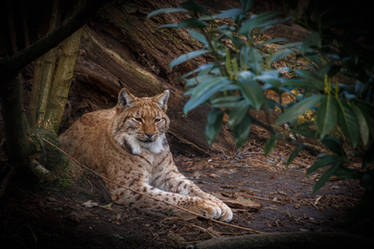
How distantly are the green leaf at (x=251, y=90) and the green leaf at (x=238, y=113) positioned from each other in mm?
93

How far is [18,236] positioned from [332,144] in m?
2.35

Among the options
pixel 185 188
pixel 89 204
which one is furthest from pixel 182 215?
pixel 89 204

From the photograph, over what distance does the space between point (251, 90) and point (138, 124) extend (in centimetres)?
296

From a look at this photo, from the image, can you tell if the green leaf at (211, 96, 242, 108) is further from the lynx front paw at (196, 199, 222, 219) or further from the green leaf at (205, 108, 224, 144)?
the lynx front paw at (196, 199, 222, 219)

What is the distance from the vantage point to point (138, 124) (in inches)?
178

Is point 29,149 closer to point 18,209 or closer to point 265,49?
point 18,209

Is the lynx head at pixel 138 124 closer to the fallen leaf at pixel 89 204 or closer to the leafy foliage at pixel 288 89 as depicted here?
the fallen leaf at pixel 89 204

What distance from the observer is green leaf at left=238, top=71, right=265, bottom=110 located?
5.55 feet

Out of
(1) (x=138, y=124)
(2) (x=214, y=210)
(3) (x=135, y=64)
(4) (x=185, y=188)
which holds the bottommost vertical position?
(2) (x=214, y=210)

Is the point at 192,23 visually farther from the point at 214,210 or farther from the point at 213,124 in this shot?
the point at 214,210

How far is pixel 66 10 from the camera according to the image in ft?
15.7

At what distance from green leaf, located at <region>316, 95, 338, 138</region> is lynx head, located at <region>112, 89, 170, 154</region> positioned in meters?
2.93

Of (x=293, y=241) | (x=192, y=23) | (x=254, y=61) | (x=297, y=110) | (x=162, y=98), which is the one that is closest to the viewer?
(x=297, y=110)

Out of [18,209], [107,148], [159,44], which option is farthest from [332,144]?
[159,44]
